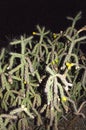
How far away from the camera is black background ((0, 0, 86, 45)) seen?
13.7 ft

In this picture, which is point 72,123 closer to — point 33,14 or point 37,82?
point 37,82

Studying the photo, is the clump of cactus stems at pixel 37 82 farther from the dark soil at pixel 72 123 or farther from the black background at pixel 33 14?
the black background at pixel 33 14

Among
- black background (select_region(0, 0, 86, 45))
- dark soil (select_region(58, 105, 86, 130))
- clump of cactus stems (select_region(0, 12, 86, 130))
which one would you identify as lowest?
dark soil (select_region(58, 105, 86, 130))

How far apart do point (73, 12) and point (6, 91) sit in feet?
6.56

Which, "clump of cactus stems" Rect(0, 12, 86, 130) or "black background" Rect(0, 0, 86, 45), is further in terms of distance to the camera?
"black background" Rect(0, 0, 86, 45)

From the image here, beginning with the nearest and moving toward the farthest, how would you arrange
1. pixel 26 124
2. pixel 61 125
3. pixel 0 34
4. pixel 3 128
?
pixel 3 128 → pixel 26 124 → pixel 61 125 → pixel 0 34

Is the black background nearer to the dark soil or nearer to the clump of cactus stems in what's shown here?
the clump of cactus stems

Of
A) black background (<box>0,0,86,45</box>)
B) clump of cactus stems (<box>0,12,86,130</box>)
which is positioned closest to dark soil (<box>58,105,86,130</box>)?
clump of cactus stems (<box>0,12,86,130</box>)

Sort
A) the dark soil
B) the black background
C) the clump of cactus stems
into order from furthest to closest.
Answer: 1. the black background
2. the dark soil
3. the clump of cactus stems

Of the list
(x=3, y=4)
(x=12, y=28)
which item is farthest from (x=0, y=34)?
(x=3, y=4)

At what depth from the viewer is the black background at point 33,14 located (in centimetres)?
416

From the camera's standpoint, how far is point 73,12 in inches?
167

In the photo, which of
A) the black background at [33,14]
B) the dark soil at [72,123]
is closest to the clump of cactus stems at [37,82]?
the dark soil at [72,123]

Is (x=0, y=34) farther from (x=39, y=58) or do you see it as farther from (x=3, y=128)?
(x=3, y=128)
